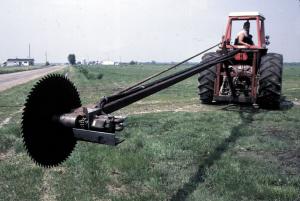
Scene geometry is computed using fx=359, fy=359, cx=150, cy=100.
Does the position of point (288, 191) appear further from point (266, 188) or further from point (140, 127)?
point (140, 127)

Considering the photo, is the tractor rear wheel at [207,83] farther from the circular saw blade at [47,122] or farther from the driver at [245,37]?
the circular saw blade at [47,122]

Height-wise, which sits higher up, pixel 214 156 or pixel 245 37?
pixel 245 37

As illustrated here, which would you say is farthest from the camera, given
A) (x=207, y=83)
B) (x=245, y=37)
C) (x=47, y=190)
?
(x=207, y=83)

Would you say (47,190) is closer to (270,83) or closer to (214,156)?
(214,156)

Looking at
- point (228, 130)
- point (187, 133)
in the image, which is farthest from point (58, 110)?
point (228, 130)

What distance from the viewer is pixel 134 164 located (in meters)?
5.33

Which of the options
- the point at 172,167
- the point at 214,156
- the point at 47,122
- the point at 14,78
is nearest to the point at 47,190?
the point at 47,122

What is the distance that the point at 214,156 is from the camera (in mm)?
5707

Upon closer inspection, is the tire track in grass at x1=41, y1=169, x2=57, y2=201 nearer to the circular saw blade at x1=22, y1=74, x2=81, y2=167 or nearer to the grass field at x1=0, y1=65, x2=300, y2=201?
the grass field at x1=0, y1=65, x2=300, y2=201

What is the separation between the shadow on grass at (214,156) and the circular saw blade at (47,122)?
58.7 inches

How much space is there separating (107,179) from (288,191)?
2.29 meters

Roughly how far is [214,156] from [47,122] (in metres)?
3.02

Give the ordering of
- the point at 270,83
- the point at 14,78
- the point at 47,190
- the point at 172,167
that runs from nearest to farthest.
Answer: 1. the point at 47,190
2. the point at 172,167
3. the point at 270,83
4. the point at 14,78

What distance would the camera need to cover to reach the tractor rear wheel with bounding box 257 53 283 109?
392 inches
